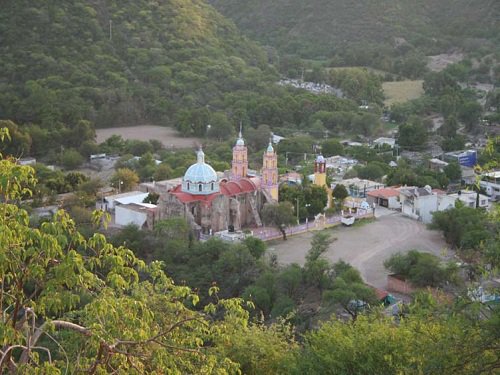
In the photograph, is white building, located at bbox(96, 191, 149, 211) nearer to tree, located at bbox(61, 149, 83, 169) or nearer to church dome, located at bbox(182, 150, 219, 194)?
church dome, located at bbox(182, 150, 219, 194)

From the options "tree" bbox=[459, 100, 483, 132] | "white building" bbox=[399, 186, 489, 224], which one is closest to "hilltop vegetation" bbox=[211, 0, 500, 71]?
Result: "tree" bbox=[459, 100, 483, 132]

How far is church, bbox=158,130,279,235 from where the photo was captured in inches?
1106

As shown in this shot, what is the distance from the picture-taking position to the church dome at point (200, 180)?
28250 millimetres

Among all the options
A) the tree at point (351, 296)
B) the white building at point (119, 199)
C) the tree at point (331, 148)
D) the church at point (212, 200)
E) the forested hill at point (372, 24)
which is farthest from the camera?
the forested hill at point (372, 24)

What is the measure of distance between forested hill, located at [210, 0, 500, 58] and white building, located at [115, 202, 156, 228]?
5363 centimetres

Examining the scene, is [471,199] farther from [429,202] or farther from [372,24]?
[372,24]

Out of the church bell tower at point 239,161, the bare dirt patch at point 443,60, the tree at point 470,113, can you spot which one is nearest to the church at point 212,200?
the church bell tower at point 239,161

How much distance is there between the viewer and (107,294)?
23.4ft

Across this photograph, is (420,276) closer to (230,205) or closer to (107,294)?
(230,205)

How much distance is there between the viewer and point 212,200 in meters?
28.1

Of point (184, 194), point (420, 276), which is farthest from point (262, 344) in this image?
point (184, 194)

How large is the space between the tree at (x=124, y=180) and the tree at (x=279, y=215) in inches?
321

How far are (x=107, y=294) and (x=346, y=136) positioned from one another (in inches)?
1740

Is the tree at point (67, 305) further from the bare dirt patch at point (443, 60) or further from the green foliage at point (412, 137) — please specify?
the bare dirt patch at point (443, 60)
